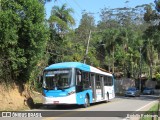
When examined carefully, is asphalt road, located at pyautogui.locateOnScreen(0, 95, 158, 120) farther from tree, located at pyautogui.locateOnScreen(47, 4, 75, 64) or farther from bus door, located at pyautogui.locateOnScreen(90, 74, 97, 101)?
tree, located at pyautogui.locateOnScreen(47, 4, 75, 64)

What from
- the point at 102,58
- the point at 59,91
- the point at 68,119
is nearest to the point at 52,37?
the point at 59,91

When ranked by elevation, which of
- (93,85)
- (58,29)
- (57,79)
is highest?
(58,29)

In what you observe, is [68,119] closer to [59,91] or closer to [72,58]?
[59,91]

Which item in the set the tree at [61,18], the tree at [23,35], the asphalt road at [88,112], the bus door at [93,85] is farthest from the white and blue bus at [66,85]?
the tree at [61,18]

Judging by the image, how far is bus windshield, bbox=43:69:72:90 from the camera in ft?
74.9

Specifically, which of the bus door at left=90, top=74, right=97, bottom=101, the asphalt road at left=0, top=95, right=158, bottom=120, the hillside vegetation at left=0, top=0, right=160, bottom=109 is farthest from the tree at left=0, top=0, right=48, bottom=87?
the bus door at left=90, top=74, right=97, bottom=101

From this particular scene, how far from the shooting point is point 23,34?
23.6 meters

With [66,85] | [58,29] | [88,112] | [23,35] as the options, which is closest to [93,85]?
[66,85]

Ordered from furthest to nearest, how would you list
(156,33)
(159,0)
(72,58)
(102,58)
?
(102,58) < (156,33) < (159,0) < (72,58)

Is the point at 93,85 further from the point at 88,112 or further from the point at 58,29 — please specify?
the point at 58,29

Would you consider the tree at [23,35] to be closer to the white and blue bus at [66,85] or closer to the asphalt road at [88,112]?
the white and blue bus at [66,85]

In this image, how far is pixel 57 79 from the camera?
23.0 metres

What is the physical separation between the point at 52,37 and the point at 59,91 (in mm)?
17767

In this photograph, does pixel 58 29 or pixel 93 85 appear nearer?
pixel 93 85
